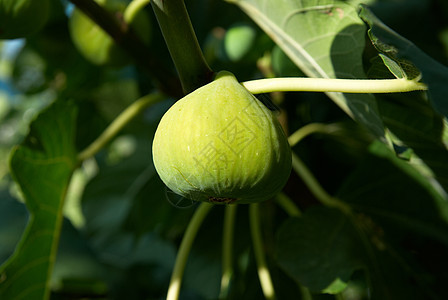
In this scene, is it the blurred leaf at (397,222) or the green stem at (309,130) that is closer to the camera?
the blurred leaf at (397,222)

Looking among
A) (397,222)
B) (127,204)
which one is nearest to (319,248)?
(397,222)

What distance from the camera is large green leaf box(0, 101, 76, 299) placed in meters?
0.80

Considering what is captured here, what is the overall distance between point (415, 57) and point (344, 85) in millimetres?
74

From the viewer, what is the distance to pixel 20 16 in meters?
0.73

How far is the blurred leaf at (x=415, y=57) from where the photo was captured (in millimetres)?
428

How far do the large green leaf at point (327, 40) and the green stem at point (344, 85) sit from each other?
0.14 meters

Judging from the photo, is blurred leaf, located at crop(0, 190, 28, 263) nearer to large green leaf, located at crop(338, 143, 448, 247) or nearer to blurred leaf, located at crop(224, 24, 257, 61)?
blurred leaf, located at crop(224, 24, 257, 61)

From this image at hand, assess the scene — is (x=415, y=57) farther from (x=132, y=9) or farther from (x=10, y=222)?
(x=10, y=222)

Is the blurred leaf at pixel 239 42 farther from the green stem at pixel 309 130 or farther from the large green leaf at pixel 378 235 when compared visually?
the large green leaf at pixel 378 235

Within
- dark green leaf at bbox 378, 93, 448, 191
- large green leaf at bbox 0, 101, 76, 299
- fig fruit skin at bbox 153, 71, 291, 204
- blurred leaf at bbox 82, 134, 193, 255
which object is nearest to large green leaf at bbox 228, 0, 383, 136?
dark green leaf at bbox 378, 93, 448, 191

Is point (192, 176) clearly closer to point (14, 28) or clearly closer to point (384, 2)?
point (14, 28)

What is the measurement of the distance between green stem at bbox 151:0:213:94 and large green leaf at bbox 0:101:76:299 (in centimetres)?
42

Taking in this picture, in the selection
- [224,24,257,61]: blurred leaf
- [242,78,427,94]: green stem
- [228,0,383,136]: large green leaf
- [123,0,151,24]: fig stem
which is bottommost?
[224,24,257,61]: blurred leaf

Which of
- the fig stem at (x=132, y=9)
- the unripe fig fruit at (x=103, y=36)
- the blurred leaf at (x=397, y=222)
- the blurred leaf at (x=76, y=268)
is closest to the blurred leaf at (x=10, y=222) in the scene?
the blurred leaf at (x=76, y=268)
